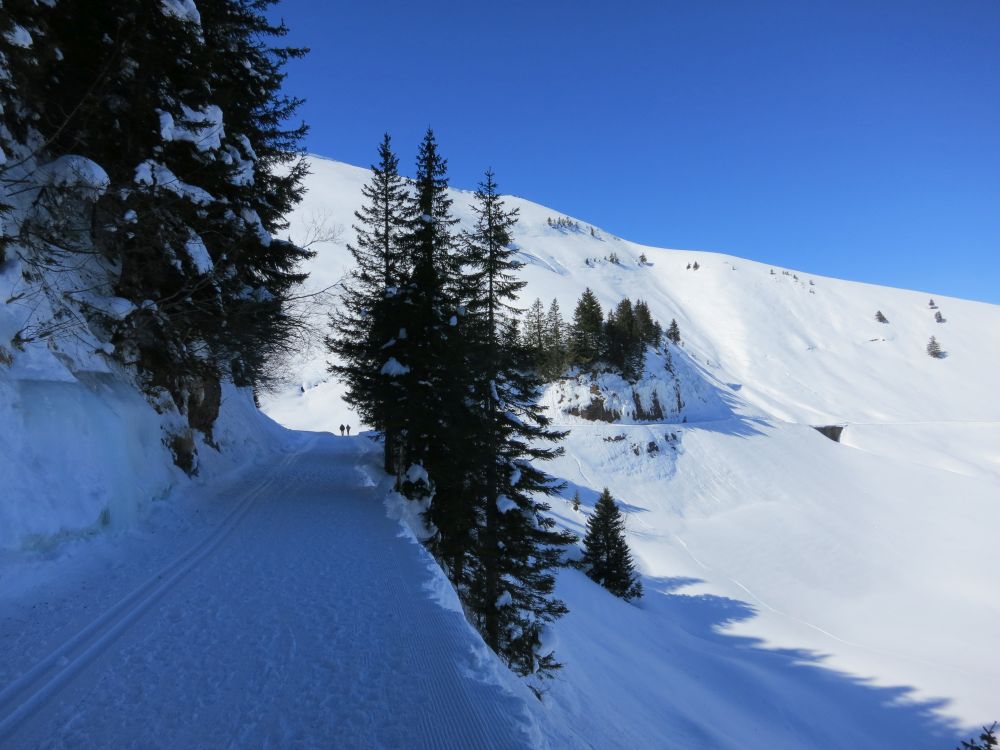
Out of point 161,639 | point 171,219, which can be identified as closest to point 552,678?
point 161,639

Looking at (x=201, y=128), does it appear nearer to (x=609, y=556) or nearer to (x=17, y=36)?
(x=17, y=36)

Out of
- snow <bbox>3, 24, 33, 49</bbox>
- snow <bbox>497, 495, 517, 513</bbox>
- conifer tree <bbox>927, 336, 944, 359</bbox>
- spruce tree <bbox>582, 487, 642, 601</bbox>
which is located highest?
conifer tree <bbox>927, 336, 944, 359</bbox>

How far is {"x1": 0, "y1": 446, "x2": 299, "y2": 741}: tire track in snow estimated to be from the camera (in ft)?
12.0

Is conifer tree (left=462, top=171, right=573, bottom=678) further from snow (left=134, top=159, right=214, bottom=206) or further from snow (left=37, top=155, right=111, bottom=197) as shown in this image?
snow (left=37, top=155, right=111, bottom=197)

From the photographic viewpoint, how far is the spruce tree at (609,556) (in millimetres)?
27531

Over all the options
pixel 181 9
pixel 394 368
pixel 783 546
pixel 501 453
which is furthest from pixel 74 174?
pixel 783 546

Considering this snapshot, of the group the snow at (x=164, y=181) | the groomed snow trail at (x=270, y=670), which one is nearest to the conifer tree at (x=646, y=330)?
the snow at (x=164, y=181)

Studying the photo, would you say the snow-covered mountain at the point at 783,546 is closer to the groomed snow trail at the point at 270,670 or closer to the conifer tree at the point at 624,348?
the conifer tree at the point at 624,348

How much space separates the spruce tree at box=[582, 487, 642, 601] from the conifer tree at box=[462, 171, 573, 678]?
17384 mm

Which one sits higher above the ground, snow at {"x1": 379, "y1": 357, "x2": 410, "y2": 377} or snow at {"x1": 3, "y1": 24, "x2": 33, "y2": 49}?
snow at {"x1": 3, "y1": 24, "x2": 33, "y2": 49}

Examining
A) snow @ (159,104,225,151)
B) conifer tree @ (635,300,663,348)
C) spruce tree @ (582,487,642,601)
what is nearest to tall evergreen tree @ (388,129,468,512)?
snow @ (159,104,225,151)

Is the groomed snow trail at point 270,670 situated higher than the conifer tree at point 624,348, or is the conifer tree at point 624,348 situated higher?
the conifer tree at point 624,348

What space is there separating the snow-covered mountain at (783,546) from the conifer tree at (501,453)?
7.15ft

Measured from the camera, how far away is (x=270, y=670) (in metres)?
4.23
